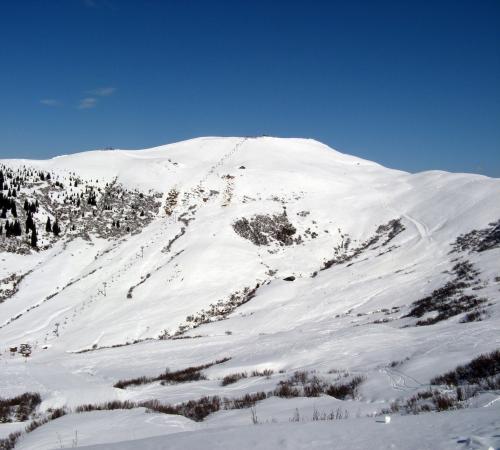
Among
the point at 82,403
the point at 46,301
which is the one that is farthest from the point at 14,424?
the point at 46,301

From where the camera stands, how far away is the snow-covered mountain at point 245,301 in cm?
826

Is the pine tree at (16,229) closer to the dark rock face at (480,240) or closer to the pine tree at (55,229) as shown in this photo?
the pine tree at (55,229)

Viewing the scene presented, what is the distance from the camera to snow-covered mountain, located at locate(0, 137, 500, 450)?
826 cm

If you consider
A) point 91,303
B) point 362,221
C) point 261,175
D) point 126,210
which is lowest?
point 91,303

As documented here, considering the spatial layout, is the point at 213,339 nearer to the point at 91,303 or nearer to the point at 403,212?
the point at 91,303

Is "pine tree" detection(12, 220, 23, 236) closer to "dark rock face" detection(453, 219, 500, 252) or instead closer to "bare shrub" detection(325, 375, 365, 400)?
"dark rock face" detection(453, 219, 500, 252)

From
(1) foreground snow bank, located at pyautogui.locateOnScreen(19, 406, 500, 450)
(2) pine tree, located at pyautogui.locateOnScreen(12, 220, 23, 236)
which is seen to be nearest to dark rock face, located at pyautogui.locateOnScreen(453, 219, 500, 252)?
(1) foreground snow bank, located at pyautogui.locateOnScreen(19, 406, 500, 450)

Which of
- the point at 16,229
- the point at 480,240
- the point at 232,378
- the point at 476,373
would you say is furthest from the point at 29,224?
the point at 476,373

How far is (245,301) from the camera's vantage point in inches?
1492

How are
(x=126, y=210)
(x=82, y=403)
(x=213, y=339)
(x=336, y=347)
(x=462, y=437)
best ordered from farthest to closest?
(x=126, y=210) → (x=213, y=339) → (x=336, y=347) → (x=82, y=403) → (x=462, y=437)

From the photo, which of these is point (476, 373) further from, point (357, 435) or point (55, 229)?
point (55, 229)

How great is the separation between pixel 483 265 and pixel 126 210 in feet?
149

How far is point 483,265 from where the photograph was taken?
29.8 m

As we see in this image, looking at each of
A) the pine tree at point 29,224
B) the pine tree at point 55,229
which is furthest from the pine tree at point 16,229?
the pine tree at point 55,229
